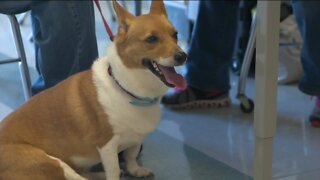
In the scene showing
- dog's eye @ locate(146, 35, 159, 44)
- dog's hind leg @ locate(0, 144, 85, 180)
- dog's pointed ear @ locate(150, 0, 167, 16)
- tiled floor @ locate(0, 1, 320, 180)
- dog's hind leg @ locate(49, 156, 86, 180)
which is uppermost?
dog's pointed ear @ locate(150, 0, 167, 16)

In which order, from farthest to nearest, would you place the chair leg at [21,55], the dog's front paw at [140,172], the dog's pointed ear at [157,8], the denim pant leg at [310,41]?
the denim pant leg at [310,41]
the chair leg at [21,55]
the dog's front paw at [140,172]
the dog's pointed ear at [157,8]

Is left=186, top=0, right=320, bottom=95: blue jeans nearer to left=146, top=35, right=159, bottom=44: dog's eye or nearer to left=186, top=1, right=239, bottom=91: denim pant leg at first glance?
left=186, top=1, right=239, bottom=91: denim pant leg

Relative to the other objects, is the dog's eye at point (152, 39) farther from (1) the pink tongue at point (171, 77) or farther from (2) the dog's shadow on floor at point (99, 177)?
(2) the dog's shadow on floor at point (99, 177)

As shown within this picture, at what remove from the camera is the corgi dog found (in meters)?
1.32

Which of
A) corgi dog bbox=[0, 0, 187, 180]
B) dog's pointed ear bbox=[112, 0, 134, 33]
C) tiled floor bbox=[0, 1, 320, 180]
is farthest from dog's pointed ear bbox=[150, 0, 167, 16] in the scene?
tiled floor bbox=[0, 1, 320, 180]

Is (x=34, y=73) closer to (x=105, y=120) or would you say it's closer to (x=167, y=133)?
(x=167, y=133)

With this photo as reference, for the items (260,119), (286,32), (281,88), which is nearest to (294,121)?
(281,88)

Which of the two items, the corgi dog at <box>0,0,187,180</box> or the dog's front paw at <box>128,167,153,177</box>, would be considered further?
the dog's front paw at <box>128,167,153,177</box>

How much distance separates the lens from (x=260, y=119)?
1163mm

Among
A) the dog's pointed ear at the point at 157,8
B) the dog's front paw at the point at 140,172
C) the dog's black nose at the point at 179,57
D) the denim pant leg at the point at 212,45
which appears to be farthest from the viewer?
the denim pant leg at the point at 212,45

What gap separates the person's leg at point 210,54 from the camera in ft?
6.86

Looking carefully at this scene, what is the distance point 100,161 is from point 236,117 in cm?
78

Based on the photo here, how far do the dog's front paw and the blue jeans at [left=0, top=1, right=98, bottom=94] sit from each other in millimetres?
394

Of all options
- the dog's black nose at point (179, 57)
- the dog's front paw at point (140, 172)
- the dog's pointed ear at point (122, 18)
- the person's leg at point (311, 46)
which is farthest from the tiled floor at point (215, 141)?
the dog's black nose at point (179, 57)
